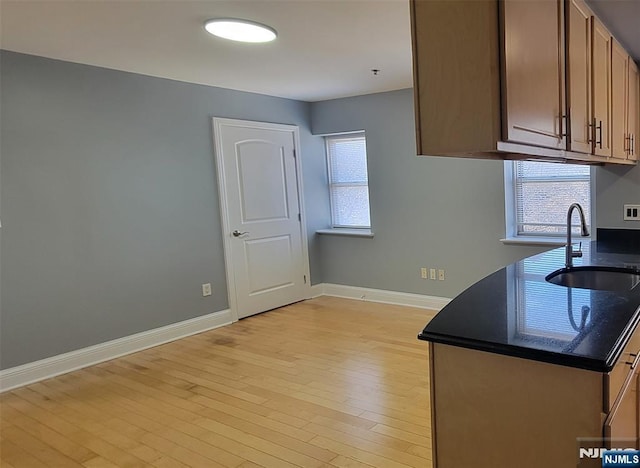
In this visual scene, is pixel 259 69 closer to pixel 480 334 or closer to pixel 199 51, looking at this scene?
pixel 199 51

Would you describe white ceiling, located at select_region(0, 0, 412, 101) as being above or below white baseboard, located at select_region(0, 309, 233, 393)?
above

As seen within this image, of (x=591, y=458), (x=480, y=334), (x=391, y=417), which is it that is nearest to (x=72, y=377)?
(x=391, y=417)

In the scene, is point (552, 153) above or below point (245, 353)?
above

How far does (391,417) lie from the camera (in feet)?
8.52

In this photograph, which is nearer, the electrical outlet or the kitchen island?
the kitchen island

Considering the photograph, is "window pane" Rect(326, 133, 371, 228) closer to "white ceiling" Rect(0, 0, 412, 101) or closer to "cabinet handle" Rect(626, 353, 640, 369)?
"white ceiling" Rect(0, 0, 412, 101)

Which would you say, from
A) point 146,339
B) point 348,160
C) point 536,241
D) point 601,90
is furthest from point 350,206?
point 601,90

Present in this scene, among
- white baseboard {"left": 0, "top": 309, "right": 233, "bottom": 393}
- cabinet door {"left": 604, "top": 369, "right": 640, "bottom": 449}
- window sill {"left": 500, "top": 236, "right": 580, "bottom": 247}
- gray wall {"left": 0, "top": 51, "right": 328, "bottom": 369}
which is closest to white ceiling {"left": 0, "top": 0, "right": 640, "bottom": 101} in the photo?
gray wall {"left": 0, "top": 51, "right": 328, "bottom": 369}

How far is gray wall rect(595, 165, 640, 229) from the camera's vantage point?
2.95 m

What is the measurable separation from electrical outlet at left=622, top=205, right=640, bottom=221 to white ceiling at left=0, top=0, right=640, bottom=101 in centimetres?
91

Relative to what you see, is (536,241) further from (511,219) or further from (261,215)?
(261,215)

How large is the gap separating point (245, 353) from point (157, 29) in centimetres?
246

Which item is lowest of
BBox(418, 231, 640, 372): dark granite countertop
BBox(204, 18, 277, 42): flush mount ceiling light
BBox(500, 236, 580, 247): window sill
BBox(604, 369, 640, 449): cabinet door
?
BBox(604, 369, 640, 449): cabinet door

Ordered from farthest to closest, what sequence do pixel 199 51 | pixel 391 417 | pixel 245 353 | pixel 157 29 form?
pixel 245 353
pixel 199 51
pixel 157 29
pixel 391 417
